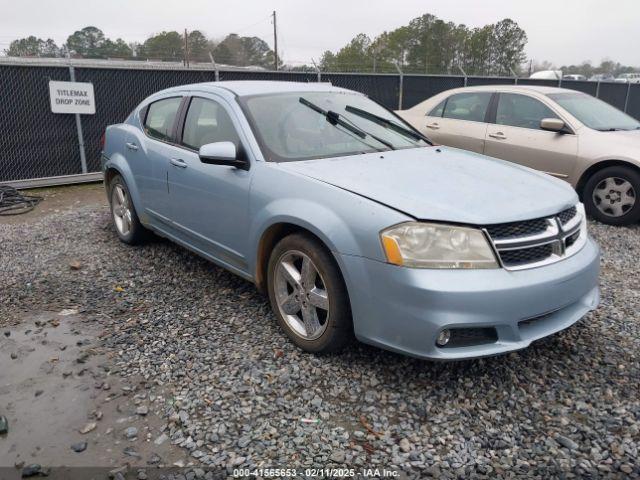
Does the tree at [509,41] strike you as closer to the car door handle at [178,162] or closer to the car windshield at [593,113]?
the car windshield at [593,113]

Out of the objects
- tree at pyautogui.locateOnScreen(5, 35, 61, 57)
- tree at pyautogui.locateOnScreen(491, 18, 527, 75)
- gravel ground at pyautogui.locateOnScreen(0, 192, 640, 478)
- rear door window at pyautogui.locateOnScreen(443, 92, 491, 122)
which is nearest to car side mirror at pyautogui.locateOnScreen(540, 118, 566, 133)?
rear door window at pyautogui.locateOnScreen(443, 92, 491, 122)

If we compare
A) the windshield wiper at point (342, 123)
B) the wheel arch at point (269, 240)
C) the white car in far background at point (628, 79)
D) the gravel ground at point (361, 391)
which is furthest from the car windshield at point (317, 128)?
the white car in far background at point (628, 79)

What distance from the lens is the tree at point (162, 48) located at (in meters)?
21.8

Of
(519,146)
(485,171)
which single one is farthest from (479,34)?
(485,171)

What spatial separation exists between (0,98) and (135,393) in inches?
275

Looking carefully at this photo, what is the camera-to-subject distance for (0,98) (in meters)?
7.94

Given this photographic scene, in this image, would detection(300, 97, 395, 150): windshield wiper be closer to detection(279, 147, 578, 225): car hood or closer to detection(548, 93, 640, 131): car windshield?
detection(279, 147, 578, 225): car hood

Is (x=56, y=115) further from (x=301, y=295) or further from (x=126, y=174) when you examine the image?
(x=301, y=295)

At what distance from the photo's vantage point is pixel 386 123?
4.32 meters

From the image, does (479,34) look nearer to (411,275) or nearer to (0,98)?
(0,98)

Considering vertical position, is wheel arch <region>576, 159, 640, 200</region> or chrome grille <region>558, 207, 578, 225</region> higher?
chrome grille <region>558, 207, 578, 225</region>

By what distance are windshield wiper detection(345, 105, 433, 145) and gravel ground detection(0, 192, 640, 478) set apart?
1.67 meters

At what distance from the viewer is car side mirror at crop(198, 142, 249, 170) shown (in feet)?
11.4

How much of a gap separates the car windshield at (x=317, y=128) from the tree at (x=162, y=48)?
62.0 feet
